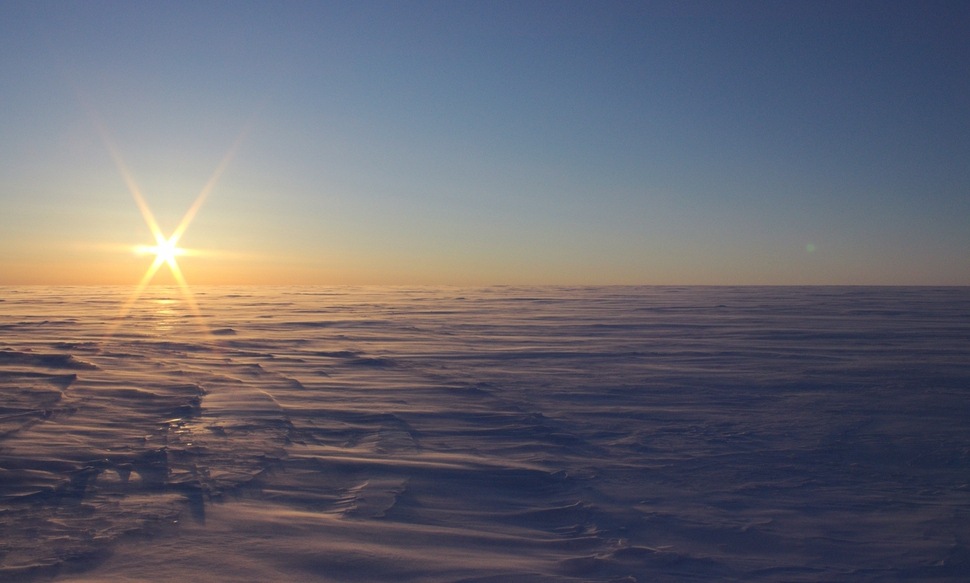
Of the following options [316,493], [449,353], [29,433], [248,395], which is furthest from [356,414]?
[449,353]

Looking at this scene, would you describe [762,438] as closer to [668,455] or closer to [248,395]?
[668,455]

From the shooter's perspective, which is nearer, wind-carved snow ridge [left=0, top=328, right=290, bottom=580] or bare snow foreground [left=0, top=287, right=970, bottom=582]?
bare snow foreground [left=0, top=287, right=970, bottom=582]

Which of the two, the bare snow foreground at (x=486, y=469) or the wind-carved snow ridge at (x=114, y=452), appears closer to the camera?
the bare snow foreground at (x=486, y=469)

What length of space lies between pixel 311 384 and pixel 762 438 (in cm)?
496

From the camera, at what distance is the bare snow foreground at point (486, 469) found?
3.28 meters

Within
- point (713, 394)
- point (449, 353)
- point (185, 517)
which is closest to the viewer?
point (185, 517)

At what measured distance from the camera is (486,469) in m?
4.75

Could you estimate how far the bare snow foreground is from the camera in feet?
10.8

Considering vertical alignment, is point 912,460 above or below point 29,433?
below

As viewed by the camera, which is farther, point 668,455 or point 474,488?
point 668,455

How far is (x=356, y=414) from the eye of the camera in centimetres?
636

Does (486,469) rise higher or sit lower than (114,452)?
lower

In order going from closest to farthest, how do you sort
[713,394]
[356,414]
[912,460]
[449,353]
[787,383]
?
[912,460] → [356,414] → [713,394] → [787,383] → [449,353]

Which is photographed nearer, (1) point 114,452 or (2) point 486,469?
(2) point 486,469
